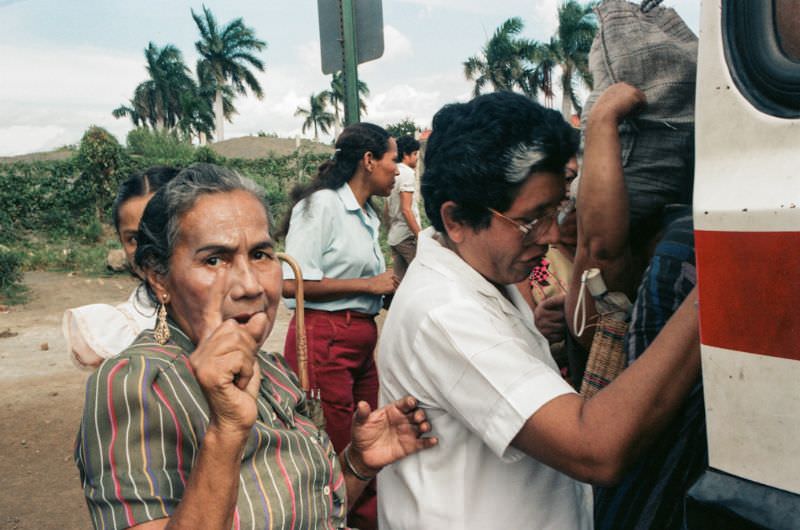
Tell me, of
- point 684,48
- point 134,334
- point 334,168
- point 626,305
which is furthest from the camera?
point 334,168

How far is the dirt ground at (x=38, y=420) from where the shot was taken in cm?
390

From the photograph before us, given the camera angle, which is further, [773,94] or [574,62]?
[574,62]

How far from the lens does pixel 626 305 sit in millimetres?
1642

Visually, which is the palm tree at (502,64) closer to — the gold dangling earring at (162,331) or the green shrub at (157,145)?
the green shrub at (157,145)

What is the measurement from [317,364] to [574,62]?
32.0m

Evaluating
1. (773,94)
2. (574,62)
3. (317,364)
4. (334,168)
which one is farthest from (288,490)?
(574,62)

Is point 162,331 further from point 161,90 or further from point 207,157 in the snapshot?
point 161,90

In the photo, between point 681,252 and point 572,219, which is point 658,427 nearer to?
point 681,252

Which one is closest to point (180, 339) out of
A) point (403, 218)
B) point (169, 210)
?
point (169, 210)

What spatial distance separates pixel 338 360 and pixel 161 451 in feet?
6.90

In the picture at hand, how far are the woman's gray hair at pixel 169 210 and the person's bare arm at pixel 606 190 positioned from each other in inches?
33.7

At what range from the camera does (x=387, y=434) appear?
5.56 feet

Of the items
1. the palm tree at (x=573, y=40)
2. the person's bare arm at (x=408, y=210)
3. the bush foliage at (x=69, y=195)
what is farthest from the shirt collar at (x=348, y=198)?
the palm tree at (x=573, y=40)

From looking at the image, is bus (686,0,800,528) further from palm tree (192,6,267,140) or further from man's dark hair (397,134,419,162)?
palm tree (192,6,267,140)
